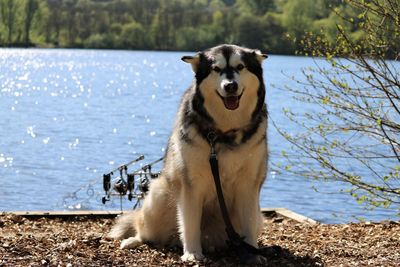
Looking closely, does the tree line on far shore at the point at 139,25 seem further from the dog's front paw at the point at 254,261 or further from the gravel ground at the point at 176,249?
the dog's front paw at the point at 254,261

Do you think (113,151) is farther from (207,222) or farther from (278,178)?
(207,222)

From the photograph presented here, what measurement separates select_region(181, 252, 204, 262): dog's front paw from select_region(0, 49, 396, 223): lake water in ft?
9.72

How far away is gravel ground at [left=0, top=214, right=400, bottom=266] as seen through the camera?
6.84m

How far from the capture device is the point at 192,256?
23.1 feet

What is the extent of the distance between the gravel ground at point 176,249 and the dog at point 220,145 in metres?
0.36

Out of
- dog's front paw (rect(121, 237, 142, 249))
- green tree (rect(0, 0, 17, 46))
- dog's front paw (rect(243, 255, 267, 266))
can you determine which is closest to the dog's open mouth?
dog's front paw (rect(243, 255, 267, 266))

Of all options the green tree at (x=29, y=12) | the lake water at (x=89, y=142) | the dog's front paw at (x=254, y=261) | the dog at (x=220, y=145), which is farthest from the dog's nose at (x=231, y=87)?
the green tree at (x=29, y=12)

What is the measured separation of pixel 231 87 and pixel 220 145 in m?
0.60

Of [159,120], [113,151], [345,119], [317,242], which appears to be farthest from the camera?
[159,120]

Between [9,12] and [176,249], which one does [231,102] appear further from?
[9,12]

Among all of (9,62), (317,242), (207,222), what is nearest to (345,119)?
(317,242)

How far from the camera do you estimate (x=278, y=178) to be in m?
20.4

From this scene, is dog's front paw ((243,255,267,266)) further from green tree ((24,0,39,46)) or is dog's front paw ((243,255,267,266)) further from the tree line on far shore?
green tree ((24,0,39,46))

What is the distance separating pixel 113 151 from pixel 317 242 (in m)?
18.1
